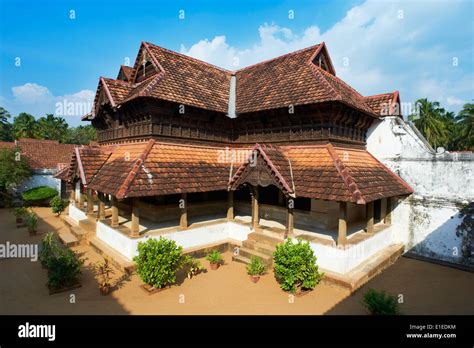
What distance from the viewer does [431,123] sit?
1419 inches

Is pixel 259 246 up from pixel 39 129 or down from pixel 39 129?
down

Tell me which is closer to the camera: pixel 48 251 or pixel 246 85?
pixel 48 251

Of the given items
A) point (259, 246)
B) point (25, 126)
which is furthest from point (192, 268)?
point (25, 126)

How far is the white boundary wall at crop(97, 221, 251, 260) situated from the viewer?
9.19 m

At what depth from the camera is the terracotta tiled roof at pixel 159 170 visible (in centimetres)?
880

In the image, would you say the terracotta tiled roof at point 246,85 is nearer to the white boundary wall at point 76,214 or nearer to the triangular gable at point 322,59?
the triangular gable at point 322,59

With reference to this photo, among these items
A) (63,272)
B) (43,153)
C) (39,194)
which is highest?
(43,153)

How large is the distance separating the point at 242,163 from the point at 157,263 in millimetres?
5282

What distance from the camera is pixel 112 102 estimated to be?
452 inches

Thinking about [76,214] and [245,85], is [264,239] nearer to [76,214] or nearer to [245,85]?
[245,85]

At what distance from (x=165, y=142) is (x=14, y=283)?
6566mm

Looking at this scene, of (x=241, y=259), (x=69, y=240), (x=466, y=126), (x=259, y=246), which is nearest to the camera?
(x=241, y=259)

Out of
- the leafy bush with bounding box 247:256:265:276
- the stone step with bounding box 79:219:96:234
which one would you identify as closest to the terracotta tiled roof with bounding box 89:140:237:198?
the stone step with bounding box 79:219:96:234

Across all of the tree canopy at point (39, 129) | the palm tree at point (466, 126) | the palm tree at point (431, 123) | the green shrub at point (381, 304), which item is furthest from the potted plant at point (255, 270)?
the tree canopy at point (39, 129)
